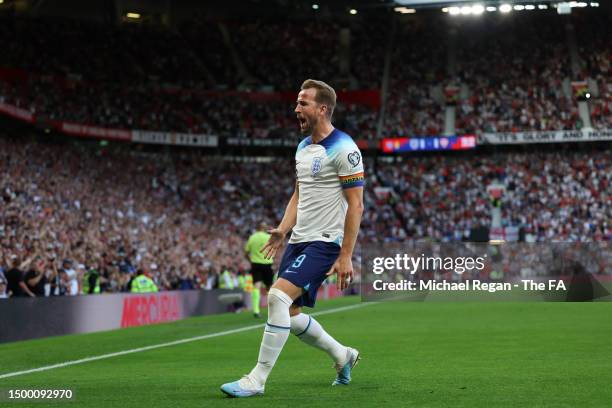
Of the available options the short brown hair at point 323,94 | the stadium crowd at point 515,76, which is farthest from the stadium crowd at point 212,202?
the short brown hair at point 323,94

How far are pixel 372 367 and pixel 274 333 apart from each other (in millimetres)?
3038

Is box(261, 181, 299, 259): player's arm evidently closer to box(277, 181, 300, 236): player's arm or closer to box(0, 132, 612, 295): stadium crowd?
box(277, 181, 300, 236): player's arm

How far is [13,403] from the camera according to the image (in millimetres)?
7469

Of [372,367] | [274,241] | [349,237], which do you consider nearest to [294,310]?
[274,241]

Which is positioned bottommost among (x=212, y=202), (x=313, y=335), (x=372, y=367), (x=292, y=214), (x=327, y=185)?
(x=372, y=367)

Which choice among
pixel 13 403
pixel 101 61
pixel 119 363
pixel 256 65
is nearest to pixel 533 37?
pixel 256 65

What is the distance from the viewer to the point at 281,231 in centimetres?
798

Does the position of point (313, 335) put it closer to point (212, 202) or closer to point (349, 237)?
point (349, 237)

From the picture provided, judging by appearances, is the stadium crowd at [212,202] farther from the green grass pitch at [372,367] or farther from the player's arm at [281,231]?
the player's arm at [281,231]

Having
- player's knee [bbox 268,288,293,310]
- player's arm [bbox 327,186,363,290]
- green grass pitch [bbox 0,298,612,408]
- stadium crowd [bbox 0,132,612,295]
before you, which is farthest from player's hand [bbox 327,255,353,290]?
stadium crowd [bbox 0,132,612,295]

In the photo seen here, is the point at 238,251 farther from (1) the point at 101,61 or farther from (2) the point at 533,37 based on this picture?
(2) the point at 533,37

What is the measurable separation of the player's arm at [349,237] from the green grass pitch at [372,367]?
0.93m

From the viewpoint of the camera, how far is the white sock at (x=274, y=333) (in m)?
7.66

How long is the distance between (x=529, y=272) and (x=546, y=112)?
23.1 metres
